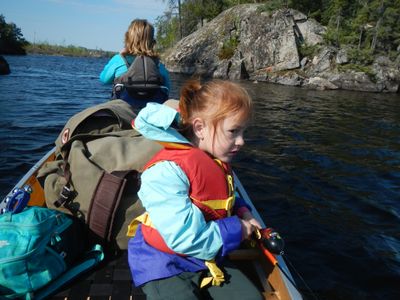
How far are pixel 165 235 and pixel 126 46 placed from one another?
12.0 ft

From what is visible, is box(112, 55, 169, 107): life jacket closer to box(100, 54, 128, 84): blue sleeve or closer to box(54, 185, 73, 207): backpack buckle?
box(100, 54, 128, 84): blue sleeve

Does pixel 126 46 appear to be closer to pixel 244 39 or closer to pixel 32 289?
pixel 32 289

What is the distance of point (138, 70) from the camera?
4.81 metres

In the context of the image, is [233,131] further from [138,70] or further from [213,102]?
[138,70]

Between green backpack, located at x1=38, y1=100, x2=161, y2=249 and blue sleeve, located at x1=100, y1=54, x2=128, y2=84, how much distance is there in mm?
2111

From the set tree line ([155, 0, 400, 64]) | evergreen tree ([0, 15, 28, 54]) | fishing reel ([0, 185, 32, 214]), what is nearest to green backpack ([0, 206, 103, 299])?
fishing reel ([0, 185, 32, 214])

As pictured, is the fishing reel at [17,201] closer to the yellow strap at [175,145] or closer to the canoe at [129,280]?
the canoe at [129,280]

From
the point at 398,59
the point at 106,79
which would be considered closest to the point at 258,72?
the point at 398,59

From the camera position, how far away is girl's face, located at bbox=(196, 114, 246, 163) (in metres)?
2.14

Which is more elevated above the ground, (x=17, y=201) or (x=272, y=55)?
(x=272, y=55)

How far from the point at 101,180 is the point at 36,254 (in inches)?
27.8

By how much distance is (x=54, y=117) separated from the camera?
10750mm

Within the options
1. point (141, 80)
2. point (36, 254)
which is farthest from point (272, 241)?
point (141, 80)

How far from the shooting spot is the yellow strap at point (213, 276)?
2119mm
